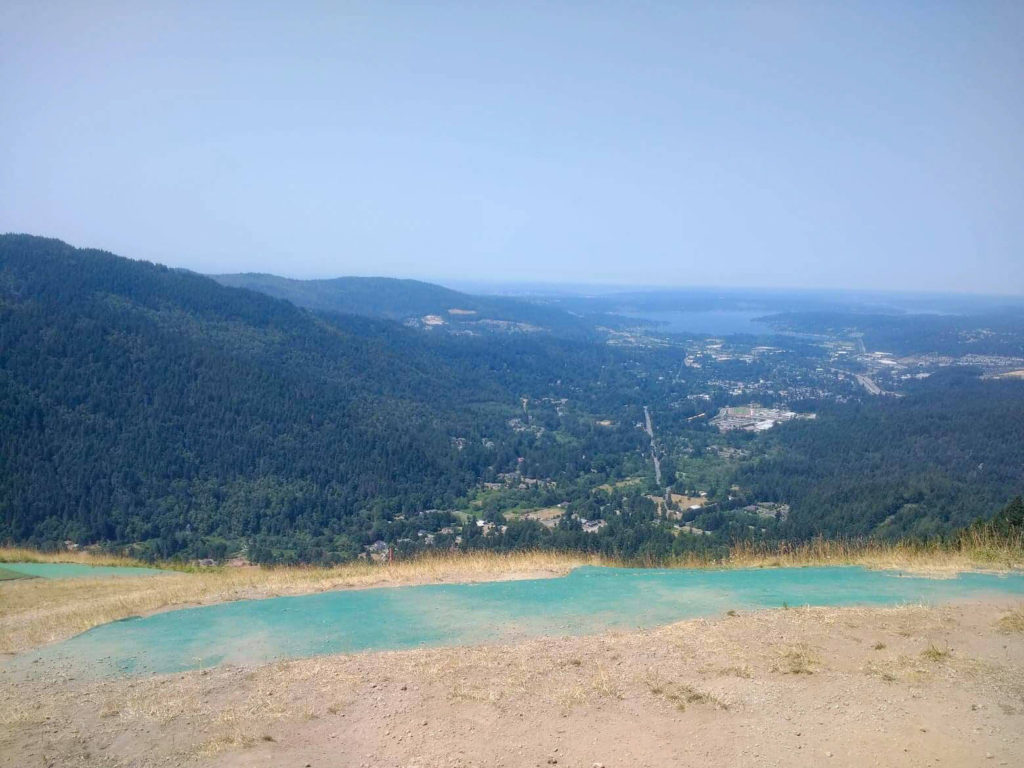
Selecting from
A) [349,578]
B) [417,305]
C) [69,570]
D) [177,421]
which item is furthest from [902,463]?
[417,305]

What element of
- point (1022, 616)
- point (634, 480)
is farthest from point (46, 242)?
point (1022, 616)

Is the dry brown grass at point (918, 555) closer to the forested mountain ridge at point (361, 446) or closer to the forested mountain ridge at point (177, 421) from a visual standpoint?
the forested mountain ridge at point (361, 446)

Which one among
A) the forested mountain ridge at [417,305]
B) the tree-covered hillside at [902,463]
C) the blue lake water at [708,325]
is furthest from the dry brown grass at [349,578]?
the blue lake water at [708,325]

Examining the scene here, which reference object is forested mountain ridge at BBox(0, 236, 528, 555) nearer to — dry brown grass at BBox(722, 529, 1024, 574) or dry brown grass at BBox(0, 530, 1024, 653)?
dry brown grass at BBox(0, 530, 1024, 653)

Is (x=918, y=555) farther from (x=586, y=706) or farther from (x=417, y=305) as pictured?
(x=417, y=305)

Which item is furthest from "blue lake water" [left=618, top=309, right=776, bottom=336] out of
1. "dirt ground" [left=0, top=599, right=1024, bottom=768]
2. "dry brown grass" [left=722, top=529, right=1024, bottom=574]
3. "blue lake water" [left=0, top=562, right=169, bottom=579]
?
"dirt ground" [left=0, top=599, right=1024, bottom=768]

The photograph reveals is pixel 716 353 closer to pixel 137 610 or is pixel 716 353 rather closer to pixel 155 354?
pixel 155 354
